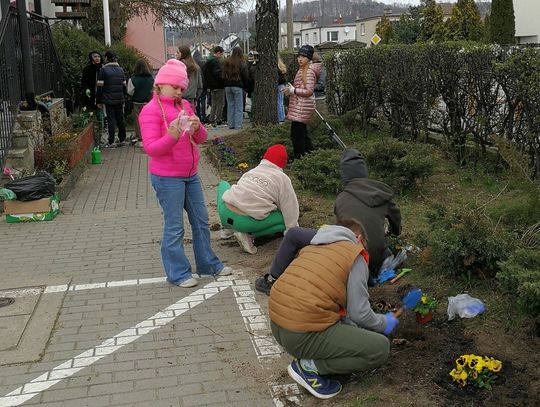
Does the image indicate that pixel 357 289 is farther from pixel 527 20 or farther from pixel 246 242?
pixel 527 20

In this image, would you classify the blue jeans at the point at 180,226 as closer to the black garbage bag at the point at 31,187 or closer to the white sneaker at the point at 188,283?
the white sneaker at the point at 188,283

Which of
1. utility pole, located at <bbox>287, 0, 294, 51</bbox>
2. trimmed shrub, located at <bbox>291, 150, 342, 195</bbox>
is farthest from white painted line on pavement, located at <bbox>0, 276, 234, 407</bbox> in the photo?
utility pole, located at <bbox>287, 0, 294, 51</bbox>

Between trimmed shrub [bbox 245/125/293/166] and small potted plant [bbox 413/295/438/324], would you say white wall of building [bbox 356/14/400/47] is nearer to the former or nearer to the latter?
trimmed shrub [bbox 245/125/293/166]

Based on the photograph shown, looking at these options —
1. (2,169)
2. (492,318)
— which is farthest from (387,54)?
(492,318)

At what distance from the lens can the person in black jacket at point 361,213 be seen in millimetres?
4527

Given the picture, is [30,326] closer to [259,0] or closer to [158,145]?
[158,145]

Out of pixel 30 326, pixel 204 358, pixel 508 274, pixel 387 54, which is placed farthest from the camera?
pixel 387 54

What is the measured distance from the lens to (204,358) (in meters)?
4.00

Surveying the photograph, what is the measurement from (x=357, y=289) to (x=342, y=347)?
0.32 meters

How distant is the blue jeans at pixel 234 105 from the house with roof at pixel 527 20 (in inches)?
990

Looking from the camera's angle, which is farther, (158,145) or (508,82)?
(508,82)

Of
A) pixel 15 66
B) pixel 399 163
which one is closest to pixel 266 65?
pixel 15 66

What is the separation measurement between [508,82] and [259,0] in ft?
19.5

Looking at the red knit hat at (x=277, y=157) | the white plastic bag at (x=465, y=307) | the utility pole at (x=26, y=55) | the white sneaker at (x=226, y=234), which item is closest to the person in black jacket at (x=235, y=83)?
the utility pole at (x=26, y=55)
